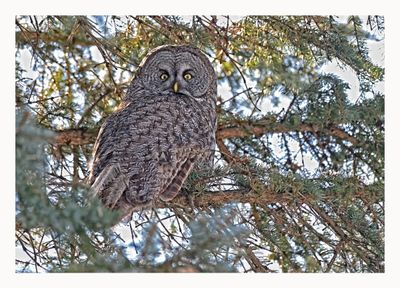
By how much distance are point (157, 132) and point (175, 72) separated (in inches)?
13.4

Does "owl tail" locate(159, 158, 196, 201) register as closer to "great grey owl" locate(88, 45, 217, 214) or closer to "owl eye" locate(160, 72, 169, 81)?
"great grey owl" locate(88, 45, 217, 214)

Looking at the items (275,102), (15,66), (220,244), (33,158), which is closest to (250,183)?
(275,102)

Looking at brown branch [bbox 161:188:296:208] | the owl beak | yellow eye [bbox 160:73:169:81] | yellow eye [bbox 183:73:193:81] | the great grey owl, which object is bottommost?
brown branch [bbox 161:188:296:208]

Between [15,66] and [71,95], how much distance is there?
0.87ft

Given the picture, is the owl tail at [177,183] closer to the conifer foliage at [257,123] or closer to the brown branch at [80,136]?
the conifer foliage at [257,123]

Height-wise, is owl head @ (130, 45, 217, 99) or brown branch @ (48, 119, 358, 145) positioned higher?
owl head @ (130, 45, 217, 99)

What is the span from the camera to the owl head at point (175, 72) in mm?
2525

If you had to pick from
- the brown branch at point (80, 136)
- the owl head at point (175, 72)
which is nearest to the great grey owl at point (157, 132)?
the owl head at point (175, 72)

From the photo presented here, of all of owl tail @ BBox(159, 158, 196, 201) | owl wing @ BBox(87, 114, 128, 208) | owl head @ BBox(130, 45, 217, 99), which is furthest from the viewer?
owl head @ BBox(130, 45, 217, 99)

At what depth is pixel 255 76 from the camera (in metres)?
2.60

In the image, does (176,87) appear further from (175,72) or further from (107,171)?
(107,171)

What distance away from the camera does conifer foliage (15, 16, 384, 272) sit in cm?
223

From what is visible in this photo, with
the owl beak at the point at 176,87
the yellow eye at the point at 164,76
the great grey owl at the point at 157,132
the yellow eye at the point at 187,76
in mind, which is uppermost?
the yellow eye at the point at 187,76

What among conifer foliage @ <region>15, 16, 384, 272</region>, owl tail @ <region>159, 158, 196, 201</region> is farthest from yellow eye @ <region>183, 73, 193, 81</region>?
owl tail @ <region>159, 158, 196, 201</region>
